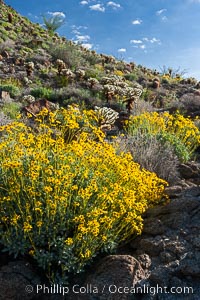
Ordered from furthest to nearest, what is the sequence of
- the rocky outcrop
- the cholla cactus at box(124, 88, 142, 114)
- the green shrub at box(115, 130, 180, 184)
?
the cholla cactus at box(124, 88, 142, 114), the green shrub at box(115, 130, 180, 184), the rocky outcrop

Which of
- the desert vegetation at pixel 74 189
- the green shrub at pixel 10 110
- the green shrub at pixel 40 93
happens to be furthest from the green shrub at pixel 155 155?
the green shrub at pixel 40 93

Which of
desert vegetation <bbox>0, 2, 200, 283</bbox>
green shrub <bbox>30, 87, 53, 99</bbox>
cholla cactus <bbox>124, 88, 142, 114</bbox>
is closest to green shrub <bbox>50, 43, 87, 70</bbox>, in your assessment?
green shrub <bbox>30, 87, 53, 99</bbox>

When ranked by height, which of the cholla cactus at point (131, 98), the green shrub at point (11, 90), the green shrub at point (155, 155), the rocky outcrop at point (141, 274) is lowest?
the rocky outcrop at point (141, 274)

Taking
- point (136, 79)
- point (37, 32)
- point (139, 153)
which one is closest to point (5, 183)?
point (139, 153)

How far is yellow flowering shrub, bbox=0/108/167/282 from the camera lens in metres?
3.16

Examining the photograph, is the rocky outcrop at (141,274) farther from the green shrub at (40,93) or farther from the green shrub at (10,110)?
the green shrub at (40,93)

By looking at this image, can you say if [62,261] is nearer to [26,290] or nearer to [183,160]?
[26,290]

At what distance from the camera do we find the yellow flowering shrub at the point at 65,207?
10.4ft

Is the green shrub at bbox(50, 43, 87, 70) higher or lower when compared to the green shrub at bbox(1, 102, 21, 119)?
higher

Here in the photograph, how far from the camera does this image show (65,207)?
11.1ft

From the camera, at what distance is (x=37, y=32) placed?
26.7 meters

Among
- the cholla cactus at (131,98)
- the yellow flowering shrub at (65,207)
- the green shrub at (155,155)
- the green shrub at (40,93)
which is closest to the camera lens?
the yellow flowering shrub at (65,207)

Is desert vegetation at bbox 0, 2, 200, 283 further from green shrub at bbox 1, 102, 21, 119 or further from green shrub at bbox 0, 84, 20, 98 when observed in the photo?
green shrub at bbox 0, 84, 20, 98

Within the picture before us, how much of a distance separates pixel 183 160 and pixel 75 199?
3677 millimetres
